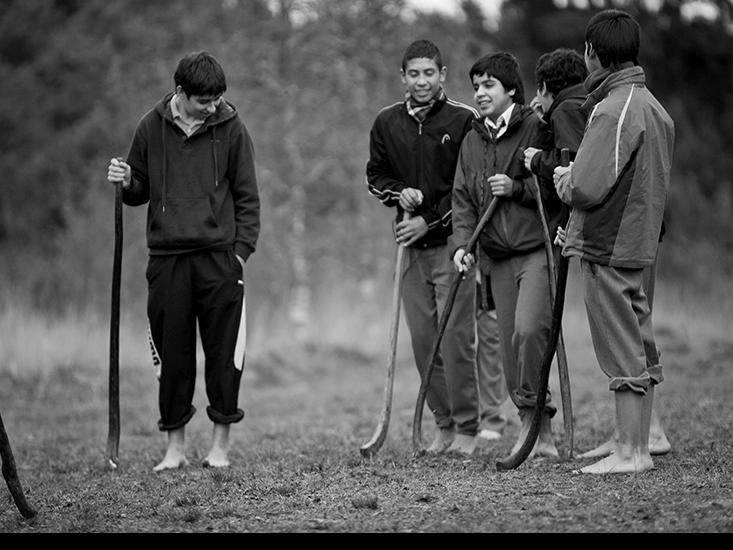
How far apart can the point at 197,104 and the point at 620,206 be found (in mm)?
2632

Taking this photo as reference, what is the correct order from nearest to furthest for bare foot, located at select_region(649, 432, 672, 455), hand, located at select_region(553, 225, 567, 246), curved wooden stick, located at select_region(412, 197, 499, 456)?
hand, located at select_region(553, 225, 567, 246), curved wooden stick, located at select_region(412, 197, 499, 456), bare foot, located at select_region(649, 432, 672, 455)

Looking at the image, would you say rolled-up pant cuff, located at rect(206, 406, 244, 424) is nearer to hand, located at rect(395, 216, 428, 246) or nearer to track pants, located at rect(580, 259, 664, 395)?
hand, located at rect(395, 216, 428, 246)

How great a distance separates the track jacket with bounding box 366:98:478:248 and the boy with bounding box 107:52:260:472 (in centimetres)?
86

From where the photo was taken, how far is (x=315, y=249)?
2019 centimetres

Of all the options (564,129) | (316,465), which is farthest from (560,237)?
(316,465)

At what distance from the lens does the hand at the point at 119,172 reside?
7223mm

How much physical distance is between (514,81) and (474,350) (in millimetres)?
1614

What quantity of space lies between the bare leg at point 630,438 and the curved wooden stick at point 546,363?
396 millimetres

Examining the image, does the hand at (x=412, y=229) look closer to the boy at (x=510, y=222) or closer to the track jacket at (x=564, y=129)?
the boy at (x=510, y=222)

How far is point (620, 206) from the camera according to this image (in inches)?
236

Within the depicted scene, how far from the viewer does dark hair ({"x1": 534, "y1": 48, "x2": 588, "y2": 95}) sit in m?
6.84

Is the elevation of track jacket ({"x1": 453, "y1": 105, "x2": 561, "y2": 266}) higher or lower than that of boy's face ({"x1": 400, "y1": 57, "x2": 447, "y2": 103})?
lower

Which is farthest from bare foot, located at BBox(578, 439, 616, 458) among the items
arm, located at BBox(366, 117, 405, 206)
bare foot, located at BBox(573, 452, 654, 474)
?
arm, located at BBox(366, 117, 405, 206)
